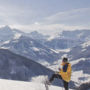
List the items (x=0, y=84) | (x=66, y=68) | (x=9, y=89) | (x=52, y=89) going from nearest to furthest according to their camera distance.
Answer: (x=66, y=68)
(x=9, y=89)
(x=0, y=84)
(x=52, y=89)

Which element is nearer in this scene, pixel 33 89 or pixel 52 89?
pixel 33 89

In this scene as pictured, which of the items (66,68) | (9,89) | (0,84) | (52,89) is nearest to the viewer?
(66,68)

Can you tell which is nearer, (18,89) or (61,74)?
(61,74)

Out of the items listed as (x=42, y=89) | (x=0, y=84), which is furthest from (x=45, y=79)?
(x=0, y=84)

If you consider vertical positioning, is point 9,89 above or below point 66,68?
below

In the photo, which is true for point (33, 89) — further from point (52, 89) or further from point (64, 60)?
point (64, 60)

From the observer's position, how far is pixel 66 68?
16844 millimetres

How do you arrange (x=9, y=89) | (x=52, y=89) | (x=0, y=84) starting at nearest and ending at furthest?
(x=9, y=89) → (x=0, y=84) → (x=52, y=89)

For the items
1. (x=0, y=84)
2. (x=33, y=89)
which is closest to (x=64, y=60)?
(x=33, y=89)

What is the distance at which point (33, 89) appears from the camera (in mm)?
19328

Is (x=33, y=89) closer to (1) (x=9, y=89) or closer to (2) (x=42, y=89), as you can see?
(2) (x=42, y=89)

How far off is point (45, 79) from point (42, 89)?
993 mm

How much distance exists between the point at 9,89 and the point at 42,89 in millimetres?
2818

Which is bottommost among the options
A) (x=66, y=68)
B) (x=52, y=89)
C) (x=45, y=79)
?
(x=52, y=89)
